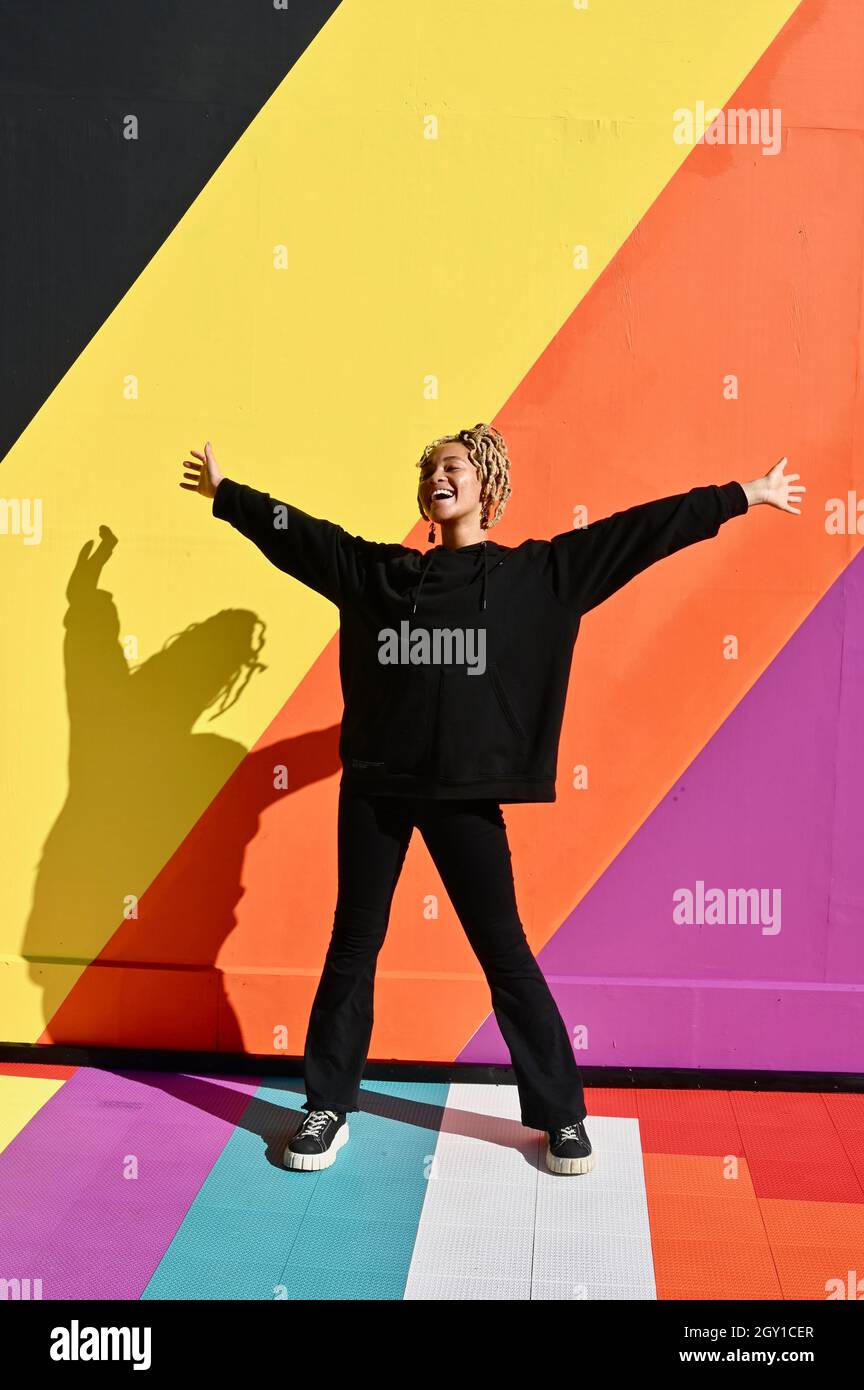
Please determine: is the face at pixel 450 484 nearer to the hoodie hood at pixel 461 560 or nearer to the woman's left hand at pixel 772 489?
the hoodie hood at pixel 461 560

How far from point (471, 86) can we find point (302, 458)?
3.37 feet

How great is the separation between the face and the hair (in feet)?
0.05

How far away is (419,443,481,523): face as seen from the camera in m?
2.68

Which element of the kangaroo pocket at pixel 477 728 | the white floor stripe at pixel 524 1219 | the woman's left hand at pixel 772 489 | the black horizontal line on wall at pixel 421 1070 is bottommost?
the white floor stripe at pixel 524 1219

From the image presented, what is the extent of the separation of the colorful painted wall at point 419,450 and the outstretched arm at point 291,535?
1.66 ft

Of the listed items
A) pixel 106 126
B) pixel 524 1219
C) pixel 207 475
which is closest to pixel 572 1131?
pixel 524 1219

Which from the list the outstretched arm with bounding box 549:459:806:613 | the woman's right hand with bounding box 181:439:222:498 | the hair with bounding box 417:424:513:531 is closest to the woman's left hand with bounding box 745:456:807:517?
the outstretched arm with bounding box 549:459:806:613

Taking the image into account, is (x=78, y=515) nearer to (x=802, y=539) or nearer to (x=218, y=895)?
(x=218, y=895)

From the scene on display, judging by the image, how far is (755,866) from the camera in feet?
10.6

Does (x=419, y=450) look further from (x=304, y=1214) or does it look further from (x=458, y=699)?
(x=304, y=1214)

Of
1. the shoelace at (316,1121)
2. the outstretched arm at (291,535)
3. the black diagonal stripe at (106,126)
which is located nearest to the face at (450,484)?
the outstretched arm at (291,535)

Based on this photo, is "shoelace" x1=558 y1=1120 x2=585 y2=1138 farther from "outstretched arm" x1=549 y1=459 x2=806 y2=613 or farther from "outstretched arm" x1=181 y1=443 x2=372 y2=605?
"outstretched arm" x1=181 y1=443 x2=372 y2=605

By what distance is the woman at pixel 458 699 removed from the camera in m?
2.64

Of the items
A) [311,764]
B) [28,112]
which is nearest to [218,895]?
[311,764]
